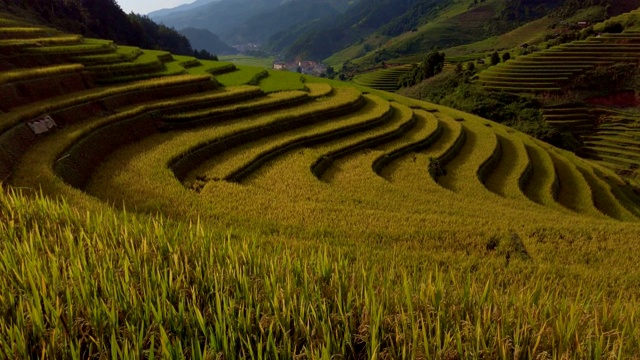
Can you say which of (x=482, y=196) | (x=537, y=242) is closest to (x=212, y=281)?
(x=537, y=242)

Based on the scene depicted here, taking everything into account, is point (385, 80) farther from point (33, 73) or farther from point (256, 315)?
point (256, 315)

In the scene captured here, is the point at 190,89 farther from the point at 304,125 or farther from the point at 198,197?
the point at 198,197

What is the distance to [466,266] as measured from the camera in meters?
4.84

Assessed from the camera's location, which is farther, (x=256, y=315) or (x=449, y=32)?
(x=449, y=32)

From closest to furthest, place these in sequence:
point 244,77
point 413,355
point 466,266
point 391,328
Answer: point 413,355
point 391,328
point 466,266
point 244,77

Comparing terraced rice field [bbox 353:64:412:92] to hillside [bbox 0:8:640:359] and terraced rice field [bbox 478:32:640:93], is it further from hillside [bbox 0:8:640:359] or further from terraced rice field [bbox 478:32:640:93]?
hillside [bbox 0:8:640:359]

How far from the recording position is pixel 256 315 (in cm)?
225

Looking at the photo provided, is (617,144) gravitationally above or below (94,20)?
below

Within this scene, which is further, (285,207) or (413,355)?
(285,207)

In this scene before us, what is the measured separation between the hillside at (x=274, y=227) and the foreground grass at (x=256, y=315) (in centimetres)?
2

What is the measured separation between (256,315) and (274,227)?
4215 millimetres

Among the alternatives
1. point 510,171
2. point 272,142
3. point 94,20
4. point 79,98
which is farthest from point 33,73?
point 94,20

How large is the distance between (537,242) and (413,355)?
5.73 meters

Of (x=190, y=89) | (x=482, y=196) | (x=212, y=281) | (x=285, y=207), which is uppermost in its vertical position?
(x=190, y=89)
